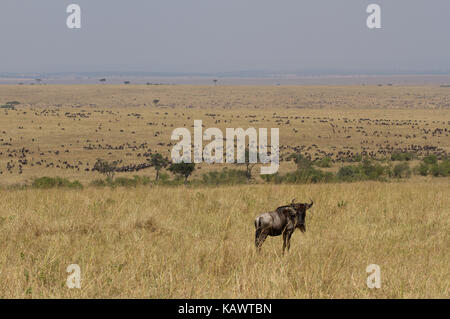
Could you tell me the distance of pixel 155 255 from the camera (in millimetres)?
5484

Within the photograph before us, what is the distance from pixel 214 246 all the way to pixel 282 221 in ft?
2.80

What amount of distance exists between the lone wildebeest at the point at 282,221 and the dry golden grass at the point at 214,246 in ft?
0.84

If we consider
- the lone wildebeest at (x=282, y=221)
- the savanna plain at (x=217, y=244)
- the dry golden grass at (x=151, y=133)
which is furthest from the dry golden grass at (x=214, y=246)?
the dry golden grass at (x=151, y=133)

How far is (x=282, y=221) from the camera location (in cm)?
567

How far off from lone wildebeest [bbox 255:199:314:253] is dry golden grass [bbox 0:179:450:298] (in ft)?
0.84

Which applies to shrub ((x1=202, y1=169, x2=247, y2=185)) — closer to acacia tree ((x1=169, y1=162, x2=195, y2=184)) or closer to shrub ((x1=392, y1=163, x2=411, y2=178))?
acacia tree ((x1=169, y1=162, x2=195, y2=184))

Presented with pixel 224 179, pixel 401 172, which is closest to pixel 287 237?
pixel 224 179

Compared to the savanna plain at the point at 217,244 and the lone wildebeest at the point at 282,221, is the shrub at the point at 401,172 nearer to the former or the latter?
the savanna plain at the point at 217,244

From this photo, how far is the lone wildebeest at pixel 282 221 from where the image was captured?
5.64 metres

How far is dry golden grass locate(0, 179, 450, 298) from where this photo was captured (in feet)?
15.3

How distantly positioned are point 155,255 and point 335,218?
345cm
